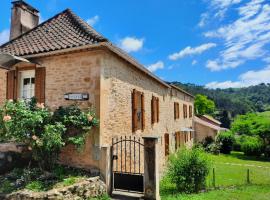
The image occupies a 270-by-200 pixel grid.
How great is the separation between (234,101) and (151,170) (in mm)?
89195

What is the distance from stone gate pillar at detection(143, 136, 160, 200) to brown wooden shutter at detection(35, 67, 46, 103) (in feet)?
14.5

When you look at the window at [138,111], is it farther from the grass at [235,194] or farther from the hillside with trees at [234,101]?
the hillside with trees at [234,101]

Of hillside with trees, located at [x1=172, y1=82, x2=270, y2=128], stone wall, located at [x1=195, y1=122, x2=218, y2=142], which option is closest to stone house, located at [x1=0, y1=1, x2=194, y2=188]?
stone wall, located at [x1=195, y1=122, x2=218, y2=142]

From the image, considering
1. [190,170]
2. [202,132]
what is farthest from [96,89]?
[202,132]

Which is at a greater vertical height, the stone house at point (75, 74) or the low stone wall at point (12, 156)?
the stone house at point (75, 74)

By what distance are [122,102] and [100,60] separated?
96.0 inches

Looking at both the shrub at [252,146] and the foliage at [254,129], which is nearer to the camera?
the foliage at [254,129]

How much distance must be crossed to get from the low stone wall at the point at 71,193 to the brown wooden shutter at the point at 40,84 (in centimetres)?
367

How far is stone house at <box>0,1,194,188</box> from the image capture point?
28.5ft

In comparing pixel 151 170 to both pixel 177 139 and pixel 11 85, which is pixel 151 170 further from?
pixel 177 139

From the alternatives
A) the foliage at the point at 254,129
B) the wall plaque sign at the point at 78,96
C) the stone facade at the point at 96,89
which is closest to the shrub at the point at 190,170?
the stone facade at the point at 96,89

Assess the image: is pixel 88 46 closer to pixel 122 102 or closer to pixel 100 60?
pixel 100 60

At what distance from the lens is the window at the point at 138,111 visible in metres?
11.7

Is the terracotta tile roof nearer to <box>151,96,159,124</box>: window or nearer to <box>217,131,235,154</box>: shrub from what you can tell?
<box>151,96,159,124</box>: window
